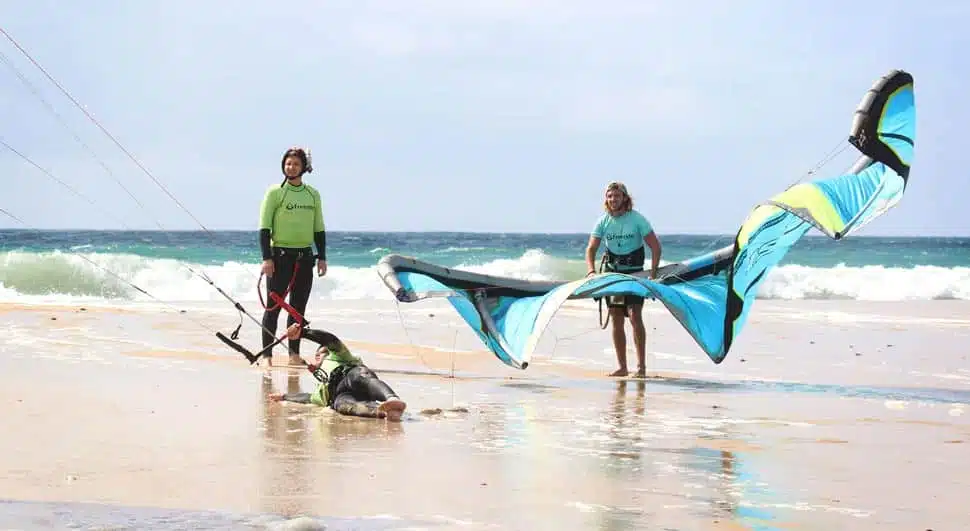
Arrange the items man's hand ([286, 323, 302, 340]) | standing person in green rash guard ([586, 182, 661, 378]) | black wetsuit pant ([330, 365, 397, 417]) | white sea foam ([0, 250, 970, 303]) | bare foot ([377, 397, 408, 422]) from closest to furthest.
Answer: bare foot ([377, 397, 408, 422]), black wetsuit pant ([330, 365, 397, 417]), man's hand ([286, 323, 302, 340]), standing person in green rash guard ([586, 182, 661, 378]), white sea foam ([0, 250, 970, 303])

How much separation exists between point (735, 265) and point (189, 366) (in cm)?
390

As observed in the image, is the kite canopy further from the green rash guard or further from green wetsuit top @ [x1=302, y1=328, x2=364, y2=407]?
green wetsuit top @ [x1=302, y1=328, x2=364, y2=407]

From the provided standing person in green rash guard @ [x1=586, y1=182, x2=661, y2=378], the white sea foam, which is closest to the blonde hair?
standing person in green rash guard @ [x1=586, y1=182, x2=661, y2=378]

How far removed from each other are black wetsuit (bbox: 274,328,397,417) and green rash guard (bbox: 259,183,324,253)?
1961 millimetres

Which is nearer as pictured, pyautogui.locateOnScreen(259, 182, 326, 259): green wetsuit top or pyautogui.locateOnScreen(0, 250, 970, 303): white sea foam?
pyautogui.locateOnScreen(259, 182, 326, 259): green wetsuit top

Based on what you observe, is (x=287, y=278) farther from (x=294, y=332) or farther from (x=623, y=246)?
(x=623, y=246)

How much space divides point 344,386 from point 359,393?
0.11 meters

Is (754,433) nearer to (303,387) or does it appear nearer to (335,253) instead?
(303,387)

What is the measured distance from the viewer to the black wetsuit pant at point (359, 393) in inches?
274

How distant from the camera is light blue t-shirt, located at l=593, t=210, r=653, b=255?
30.4 ft

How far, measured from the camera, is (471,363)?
34.2ft

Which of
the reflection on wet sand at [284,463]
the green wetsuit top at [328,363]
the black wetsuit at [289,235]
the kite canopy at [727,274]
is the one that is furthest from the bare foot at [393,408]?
the black wetsuit at [289,235]

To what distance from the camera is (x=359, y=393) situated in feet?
23.4

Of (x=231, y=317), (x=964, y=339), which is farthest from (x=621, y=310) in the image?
(x=231, y=317)
